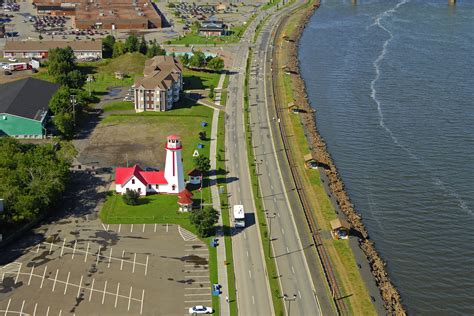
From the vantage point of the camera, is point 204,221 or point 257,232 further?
point 257,232

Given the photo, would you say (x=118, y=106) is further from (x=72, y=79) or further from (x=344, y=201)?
(x=344, y=201)

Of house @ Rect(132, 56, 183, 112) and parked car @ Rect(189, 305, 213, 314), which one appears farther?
house @ Rect(132, 56, 183, 112)

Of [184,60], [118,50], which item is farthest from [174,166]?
[118,50]

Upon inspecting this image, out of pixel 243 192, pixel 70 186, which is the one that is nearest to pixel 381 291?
pixel 243 192

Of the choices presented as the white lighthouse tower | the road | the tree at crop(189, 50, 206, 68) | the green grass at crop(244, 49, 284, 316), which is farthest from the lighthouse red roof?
the tree at crop(189, 50, 206, 68)

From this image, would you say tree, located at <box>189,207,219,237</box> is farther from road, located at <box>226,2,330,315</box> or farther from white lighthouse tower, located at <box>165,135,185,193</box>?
white lighthouse tower, located at <box>165,135,185,193</box>

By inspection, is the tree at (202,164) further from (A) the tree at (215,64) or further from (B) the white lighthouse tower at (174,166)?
(A) the tree at (215,64)

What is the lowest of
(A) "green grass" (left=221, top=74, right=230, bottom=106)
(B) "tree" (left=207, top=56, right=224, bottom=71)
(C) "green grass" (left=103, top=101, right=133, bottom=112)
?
(C) "green grass" (left=103, top=101, right=133, bottom=112)
